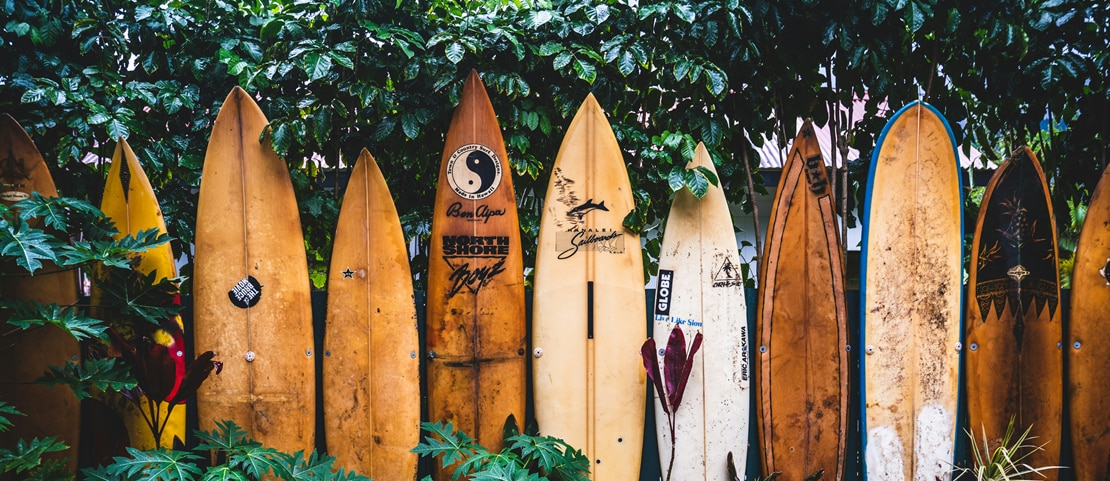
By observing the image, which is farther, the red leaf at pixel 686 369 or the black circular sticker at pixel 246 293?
the black circular sticker at pixel 246 293

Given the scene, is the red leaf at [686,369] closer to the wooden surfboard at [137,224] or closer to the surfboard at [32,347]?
the wooden surfboard at [137,224]

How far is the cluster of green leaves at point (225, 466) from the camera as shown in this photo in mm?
1664

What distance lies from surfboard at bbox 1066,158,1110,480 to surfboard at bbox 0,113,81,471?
3227mm

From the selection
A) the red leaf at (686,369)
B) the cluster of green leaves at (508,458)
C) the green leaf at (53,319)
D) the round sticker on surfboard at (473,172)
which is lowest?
the cluster of green leaves at (508,458)

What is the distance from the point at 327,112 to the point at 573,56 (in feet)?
2.66

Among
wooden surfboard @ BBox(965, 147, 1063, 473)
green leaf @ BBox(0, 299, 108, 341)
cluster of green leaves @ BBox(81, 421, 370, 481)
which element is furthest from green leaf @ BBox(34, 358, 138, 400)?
wooden surfboard @ BBox(965, 147, 1063, 473)

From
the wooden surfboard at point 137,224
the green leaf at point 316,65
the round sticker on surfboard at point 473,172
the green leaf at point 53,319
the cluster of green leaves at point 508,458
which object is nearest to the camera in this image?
the green leaf at point 53,319

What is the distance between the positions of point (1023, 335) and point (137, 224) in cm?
290

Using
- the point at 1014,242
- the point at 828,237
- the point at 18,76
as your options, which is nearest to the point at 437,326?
the point at 828,237

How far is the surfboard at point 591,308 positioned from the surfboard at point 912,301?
2.54 ft

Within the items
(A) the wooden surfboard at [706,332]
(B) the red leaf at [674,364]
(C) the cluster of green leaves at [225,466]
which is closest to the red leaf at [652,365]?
(B) the red leaf at [674,364]

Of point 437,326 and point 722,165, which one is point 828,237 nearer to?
point 722,165

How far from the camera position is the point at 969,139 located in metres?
2.61

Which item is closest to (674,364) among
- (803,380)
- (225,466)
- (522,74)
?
(803,380)
